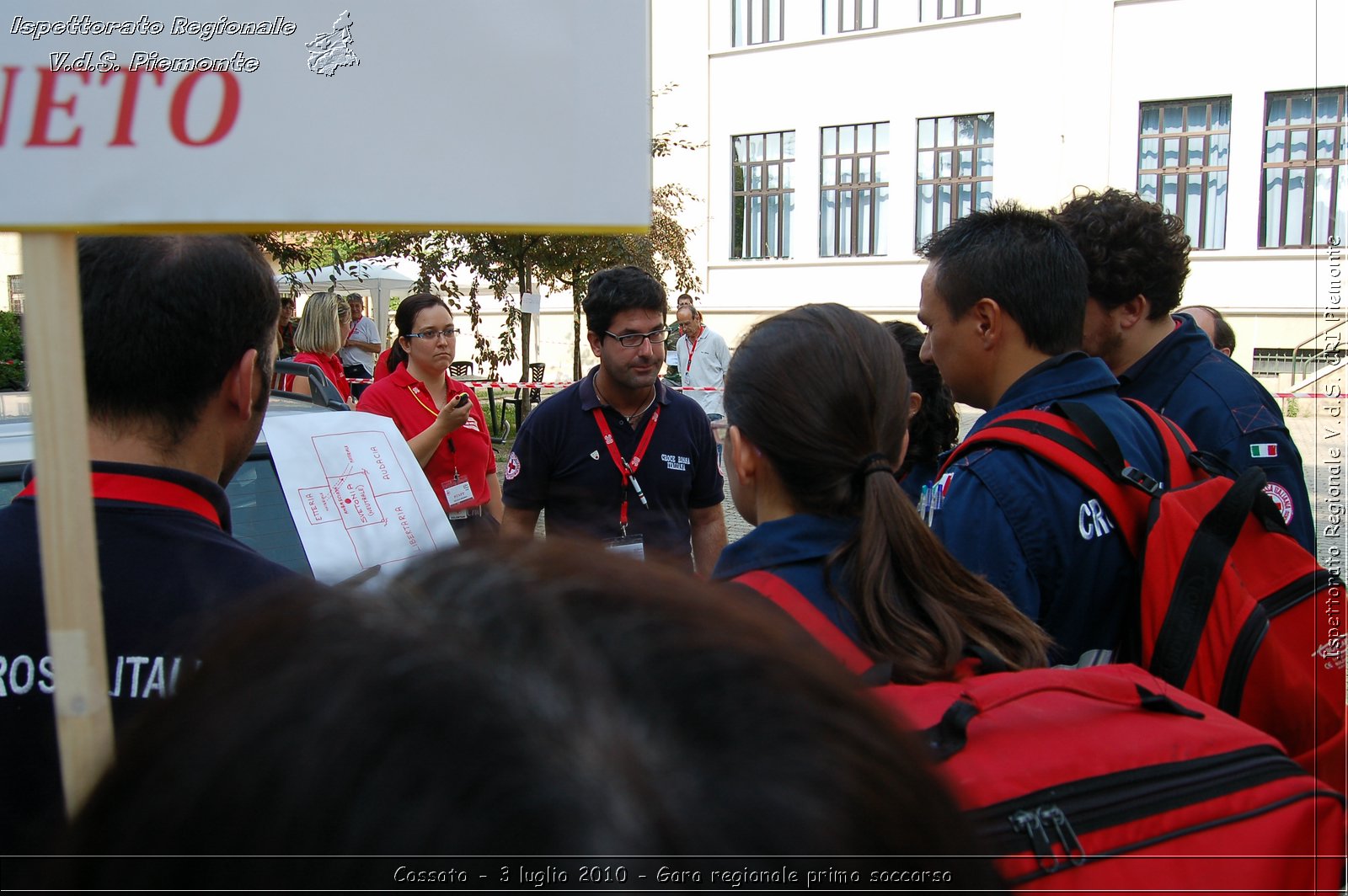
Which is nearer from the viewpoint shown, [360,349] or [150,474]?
[150,474]

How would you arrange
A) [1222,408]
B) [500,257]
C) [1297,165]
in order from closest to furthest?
[1222,408] → [500,257] → [1297,165]

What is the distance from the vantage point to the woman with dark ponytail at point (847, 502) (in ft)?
4.52

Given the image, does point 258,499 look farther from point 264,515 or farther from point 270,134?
point 270,134

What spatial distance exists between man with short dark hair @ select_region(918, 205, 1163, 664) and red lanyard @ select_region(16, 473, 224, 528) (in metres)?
1.43

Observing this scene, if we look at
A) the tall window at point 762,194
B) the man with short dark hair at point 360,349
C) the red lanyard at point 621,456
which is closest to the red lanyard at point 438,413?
the red lanyard at point 621,456

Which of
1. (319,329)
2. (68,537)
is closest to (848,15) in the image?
(319,329)

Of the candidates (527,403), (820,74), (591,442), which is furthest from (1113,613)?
(820,74)

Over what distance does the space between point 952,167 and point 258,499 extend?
20.9 metres

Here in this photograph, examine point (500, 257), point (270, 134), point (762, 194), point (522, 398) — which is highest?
point (762, 194)

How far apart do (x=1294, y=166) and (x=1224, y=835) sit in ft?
70.0

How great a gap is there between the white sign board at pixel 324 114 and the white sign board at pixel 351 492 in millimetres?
1371

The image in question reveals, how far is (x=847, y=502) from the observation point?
5.13 ft

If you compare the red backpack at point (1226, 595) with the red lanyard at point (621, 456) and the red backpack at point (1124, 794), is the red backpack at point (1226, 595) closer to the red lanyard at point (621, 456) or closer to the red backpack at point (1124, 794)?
the red backpack at point (1124, 794)

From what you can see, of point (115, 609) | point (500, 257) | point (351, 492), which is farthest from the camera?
point (500, 257)
